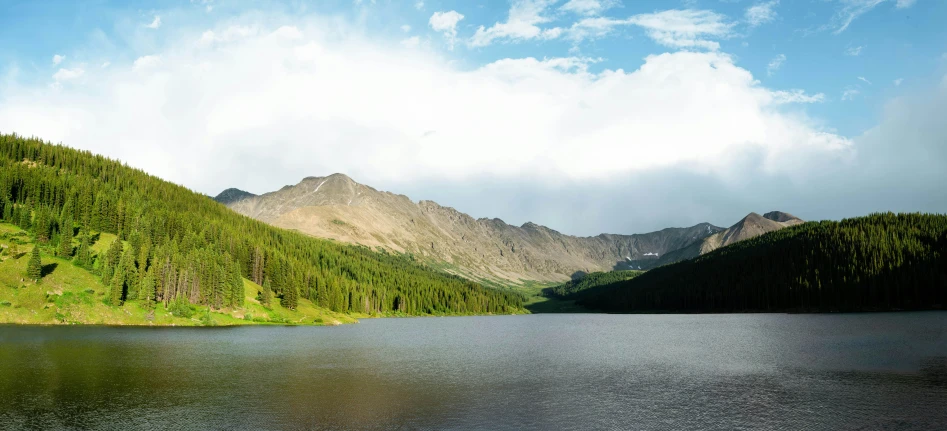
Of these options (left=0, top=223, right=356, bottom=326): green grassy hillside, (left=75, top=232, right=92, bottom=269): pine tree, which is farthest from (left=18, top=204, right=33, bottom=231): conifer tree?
(left=75, top=232, right=92, bottom=269): pine tree

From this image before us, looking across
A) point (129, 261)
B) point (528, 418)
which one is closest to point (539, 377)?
point (528, 418)

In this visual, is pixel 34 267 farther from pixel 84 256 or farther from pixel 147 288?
pixel 147 288

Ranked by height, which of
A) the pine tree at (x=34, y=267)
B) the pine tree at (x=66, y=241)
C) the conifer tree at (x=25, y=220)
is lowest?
the pine tree at (x=34, y=267)

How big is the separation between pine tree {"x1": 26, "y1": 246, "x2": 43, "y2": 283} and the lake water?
2664 centimetres

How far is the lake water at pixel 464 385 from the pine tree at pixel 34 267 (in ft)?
87.4

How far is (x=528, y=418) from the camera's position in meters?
39.7

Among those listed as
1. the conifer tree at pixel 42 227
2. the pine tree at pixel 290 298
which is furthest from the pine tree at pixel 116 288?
the pine tree at pixel 290 298

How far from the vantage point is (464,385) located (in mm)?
53375

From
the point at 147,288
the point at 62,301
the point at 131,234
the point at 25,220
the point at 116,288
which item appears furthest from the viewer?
the point at 131,234

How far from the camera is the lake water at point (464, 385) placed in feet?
127

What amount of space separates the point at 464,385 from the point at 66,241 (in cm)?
12159

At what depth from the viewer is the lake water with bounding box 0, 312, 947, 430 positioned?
38625 millimetres

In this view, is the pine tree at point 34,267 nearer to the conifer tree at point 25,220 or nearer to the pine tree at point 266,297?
the conifer tree at point 25,220

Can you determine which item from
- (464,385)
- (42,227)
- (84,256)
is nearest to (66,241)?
(84,256)
